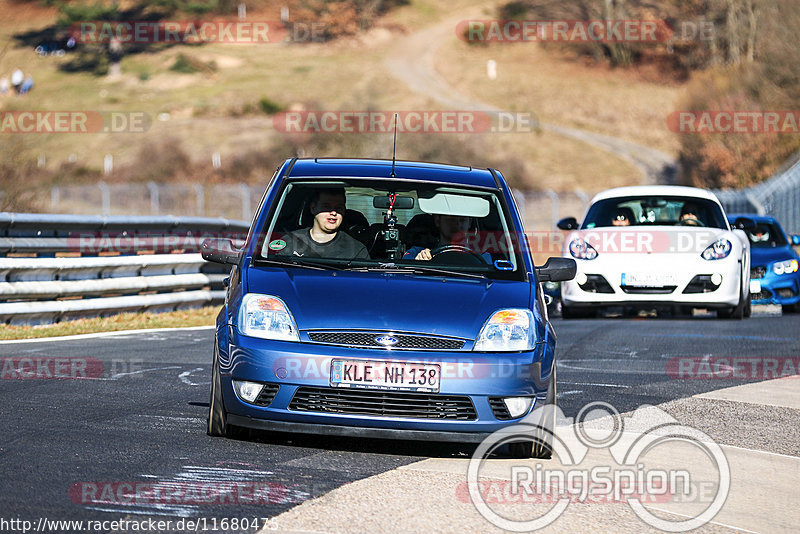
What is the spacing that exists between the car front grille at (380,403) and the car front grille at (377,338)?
231 millimetres

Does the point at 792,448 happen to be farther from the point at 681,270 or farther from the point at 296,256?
→ the point at 681,270

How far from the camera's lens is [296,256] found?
7289mm

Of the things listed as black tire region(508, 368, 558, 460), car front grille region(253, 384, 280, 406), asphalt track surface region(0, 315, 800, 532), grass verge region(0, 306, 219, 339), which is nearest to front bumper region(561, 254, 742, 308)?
asphalt track surface region(0, 315, 800, 532)

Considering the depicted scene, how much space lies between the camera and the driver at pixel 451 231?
24.8 ft

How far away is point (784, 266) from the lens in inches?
737

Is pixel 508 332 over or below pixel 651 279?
over

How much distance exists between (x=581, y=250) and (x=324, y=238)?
8535 mm

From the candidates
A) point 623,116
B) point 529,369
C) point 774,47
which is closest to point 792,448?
Answer: point 529,369

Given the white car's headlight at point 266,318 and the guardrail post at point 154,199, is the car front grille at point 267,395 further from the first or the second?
the guardrail post at point 154,199

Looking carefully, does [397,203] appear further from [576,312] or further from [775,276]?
[775,276]

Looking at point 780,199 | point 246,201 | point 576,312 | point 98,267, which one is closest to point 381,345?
point 98,267

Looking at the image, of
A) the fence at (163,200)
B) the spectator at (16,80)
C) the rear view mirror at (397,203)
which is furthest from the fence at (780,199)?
the rear view mirror at (397,203)

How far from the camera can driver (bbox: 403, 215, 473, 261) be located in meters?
7.57

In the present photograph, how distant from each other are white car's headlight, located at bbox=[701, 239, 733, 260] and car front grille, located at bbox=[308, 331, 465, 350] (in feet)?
31.8
